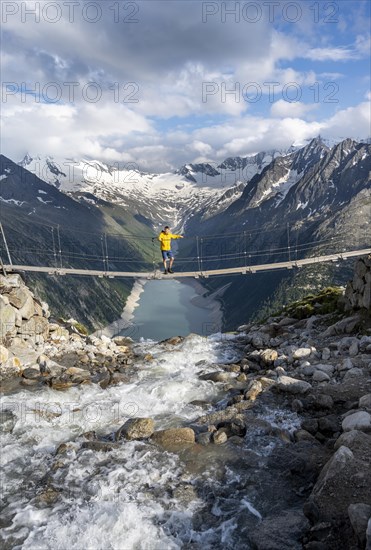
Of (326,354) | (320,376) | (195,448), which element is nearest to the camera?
(195,448)

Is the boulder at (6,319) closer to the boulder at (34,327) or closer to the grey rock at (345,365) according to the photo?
the boulder at (34,327)

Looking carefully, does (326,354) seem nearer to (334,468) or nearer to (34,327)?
(334,468)

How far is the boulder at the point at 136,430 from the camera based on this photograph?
10.3 meters

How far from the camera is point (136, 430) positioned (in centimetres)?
1042

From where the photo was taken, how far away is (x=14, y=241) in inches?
5261

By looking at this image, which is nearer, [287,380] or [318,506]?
[318,506]

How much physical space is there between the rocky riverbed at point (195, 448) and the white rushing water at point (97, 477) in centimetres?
3

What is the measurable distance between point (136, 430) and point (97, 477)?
6.20 ft

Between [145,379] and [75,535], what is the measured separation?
8762 millimetres

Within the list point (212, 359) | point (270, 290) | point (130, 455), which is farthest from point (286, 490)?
point (270, 290)

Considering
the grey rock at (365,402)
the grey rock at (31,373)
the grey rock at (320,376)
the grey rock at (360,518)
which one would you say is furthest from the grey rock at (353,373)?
the grey rock at (31,373)

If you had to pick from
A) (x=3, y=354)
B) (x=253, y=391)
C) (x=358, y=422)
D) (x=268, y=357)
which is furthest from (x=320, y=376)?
(x=3, y=354)

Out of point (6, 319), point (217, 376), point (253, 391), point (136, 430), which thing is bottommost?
point (217, 376)

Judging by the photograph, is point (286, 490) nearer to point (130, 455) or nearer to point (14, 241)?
point (130, 455)
